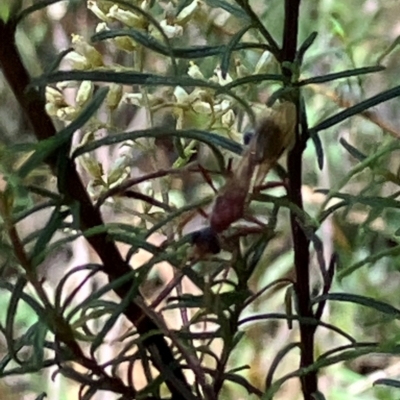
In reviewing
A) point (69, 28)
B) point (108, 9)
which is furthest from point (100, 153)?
point (108, 9)

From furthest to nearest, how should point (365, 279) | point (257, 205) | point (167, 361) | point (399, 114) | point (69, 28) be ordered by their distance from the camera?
point (69, 28) < point (399, 114) < point (365, 279) < point (257, 205) < point (167, 361)

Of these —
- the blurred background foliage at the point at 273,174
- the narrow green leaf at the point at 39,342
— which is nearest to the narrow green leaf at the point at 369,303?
the blurred background foliage at the point at 273,174

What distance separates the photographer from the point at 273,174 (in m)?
0.65

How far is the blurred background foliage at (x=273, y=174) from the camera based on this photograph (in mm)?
412

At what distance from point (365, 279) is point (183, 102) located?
0.32m

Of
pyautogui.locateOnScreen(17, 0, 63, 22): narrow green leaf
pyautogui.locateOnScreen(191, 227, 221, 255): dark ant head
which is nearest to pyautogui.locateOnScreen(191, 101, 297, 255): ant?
pyautogui.locateOnScreen(191, 227, 221, 255): dark ant head

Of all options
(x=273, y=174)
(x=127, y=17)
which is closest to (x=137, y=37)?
(x=127, y=17)

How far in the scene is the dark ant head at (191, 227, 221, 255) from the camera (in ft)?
1.15

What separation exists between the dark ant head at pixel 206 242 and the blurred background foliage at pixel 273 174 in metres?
0.05

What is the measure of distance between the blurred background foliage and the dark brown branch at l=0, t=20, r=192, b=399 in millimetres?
27

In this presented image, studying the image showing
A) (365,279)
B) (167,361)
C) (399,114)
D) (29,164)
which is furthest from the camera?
(399,114)

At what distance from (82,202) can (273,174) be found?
321mm

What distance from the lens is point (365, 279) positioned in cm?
67

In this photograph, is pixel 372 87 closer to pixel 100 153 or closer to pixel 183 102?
pixel 100 153
